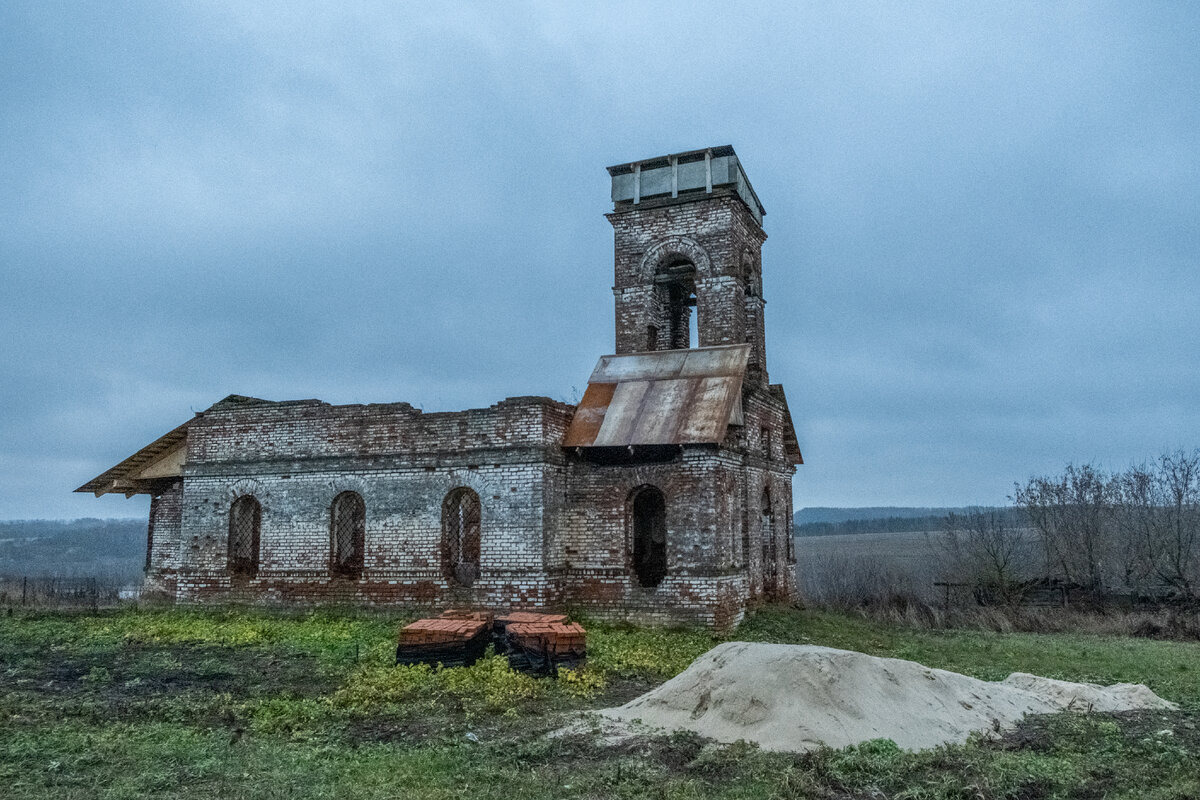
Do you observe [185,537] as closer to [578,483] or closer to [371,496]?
[371,496]

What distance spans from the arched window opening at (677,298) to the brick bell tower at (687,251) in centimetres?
3

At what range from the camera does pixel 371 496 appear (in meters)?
14.6

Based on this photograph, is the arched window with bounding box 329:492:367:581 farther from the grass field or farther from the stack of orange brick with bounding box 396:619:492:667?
the stack of orange brick with bounding box 396:619:492:667

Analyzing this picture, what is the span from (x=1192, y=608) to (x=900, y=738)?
1563cm

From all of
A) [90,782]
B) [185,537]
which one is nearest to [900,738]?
[90,782]

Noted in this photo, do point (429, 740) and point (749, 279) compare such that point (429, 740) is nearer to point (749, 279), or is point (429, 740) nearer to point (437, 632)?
point (437, 632)

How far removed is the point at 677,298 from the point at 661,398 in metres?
3.83

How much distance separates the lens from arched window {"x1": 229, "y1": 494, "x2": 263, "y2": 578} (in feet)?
51.3

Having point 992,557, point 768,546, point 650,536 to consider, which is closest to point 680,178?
point 650,536

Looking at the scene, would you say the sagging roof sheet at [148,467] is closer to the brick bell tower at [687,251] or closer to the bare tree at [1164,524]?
the brick bell tower at [687,251]

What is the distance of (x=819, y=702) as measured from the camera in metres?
7.34

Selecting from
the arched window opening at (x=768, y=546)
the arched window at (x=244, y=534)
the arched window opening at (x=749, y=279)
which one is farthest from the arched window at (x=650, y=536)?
the arched window at (x=244, y=534)

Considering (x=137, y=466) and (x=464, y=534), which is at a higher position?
(x=137, y=466)

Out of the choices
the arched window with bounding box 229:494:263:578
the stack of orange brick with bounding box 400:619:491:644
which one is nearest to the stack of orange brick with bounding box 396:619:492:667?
the stack of orange brick with bounding box 400:619:491:644
